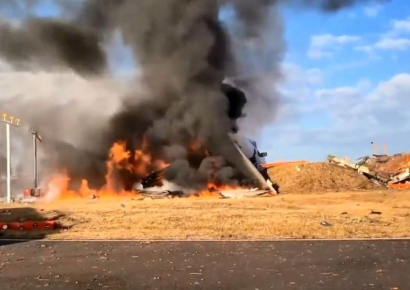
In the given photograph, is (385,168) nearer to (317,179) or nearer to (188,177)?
(317,179)

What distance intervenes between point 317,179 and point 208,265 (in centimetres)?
2634

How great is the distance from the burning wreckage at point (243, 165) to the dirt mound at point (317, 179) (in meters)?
0.92

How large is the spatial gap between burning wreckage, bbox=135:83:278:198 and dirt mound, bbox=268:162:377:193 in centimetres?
92

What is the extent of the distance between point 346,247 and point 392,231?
130 inches

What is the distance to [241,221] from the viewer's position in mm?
18000

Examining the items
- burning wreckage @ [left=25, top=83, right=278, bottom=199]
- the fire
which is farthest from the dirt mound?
the fire

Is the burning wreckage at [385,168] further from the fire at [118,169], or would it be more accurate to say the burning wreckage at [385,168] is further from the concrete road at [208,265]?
the concrete road at [208,265]

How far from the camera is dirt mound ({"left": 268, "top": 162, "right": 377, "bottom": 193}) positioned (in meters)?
34.5

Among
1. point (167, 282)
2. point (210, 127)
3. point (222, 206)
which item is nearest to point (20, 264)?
point (167, 282)

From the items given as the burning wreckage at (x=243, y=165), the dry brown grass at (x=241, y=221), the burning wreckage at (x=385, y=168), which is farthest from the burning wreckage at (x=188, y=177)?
the dry brown grass at (x=241, y=221)

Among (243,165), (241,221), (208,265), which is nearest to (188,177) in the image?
(243,165)

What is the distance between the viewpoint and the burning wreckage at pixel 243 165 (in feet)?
112

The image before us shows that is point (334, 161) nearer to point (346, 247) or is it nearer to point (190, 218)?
point (190, 218)

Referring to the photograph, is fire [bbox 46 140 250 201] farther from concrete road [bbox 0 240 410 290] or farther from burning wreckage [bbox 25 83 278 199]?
concrete road [bbox 0 240 410 290]
